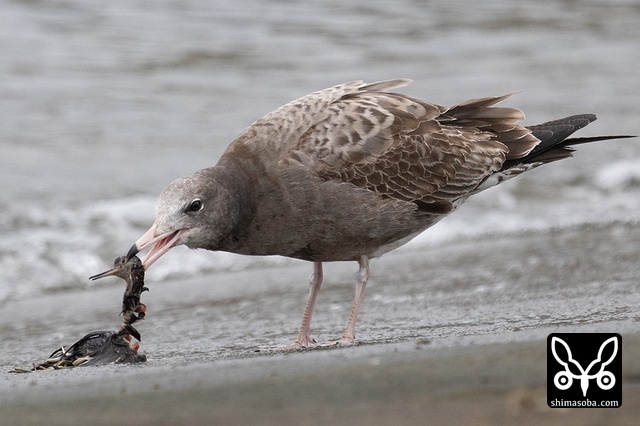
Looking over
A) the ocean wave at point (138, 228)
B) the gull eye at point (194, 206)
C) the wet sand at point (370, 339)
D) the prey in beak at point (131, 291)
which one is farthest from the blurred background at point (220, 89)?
the gull eye at point (194, 206)

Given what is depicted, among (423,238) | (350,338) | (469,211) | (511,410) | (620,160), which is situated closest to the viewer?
(511,410)

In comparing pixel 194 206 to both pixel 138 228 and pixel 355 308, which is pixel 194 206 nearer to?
pixel 355 308

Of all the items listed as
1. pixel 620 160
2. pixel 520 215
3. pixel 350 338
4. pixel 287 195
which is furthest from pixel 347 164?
pixel 620 160

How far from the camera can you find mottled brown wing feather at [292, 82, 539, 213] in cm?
636

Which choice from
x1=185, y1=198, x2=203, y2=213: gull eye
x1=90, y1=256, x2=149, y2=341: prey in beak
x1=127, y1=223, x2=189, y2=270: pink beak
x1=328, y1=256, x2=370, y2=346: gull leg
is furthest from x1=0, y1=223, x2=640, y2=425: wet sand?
x1=185, y1=198, x2=203, y2=213: gull eye

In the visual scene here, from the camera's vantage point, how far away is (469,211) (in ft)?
34.3

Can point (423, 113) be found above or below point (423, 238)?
above

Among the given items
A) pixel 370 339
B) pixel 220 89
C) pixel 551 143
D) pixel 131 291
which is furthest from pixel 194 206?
pixel 220 89

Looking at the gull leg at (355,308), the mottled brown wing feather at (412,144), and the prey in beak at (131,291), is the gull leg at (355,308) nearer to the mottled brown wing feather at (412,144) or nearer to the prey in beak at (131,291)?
the mottled brown wing feather at (412,144)

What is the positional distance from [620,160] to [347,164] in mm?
6137

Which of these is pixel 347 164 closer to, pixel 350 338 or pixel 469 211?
pixel 350 338

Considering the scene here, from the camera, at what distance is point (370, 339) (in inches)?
242

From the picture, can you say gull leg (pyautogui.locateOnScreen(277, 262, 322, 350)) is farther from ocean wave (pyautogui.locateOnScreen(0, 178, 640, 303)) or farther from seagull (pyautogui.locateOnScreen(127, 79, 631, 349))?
ocean wave (pyautogui.locateOnScreen(0, 178, 640, 303))

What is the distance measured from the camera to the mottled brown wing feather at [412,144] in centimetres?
636
